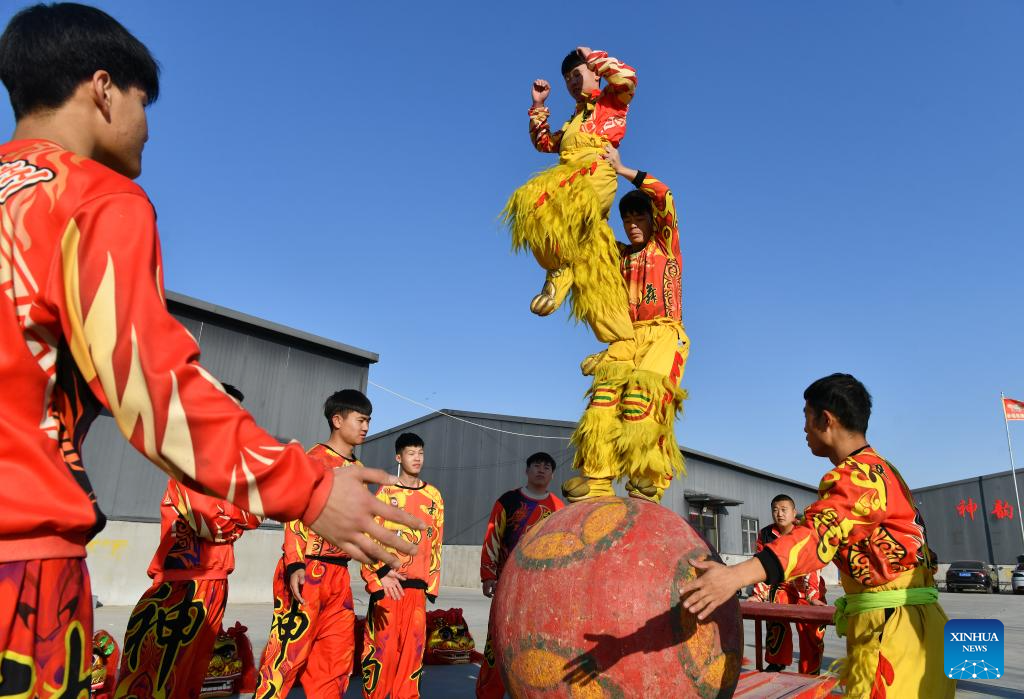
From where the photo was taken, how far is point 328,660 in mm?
4730

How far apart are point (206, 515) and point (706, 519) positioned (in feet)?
83.0

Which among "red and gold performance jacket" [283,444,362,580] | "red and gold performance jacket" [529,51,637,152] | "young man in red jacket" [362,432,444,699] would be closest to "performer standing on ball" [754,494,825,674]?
"young man in red jacket" [362,432,444,699]

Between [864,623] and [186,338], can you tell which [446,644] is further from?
[186,338]

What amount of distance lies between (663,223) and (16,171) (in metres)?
3.70

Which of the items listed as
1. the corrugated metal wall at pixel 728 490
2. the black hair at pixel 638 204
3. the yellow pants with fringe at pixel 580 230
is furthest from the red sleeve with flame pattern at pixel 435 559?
the corrugated metal wall at pixel 728 490

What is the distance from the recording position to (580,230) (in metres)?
4.14

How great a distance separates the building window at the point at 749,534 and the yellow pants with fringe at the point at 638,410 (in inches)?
1092

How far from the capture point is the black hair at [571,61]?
4.57m

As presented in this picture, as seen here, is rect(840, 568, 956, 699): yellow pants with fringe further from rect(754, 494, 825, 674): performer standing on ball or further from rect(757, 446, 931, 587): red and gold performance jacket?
rect(754, 494, 825, 674): performer standing on ball

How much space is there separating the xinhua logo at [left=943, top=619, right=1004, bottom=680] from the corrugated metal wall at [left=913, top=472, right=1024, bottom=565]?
36.3m

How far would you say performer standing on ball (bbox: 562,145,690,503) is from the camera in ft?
13.0

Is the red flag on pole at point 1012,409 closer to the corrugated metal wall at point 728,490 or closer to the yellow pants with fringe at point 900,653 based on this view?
Answer: the corrugated metal wall at point 728,490

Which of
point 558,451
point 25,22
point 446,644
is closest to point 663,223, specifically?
point 25,22

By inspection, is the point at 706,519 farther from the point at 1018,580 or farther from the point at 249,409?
the point at 249,409
